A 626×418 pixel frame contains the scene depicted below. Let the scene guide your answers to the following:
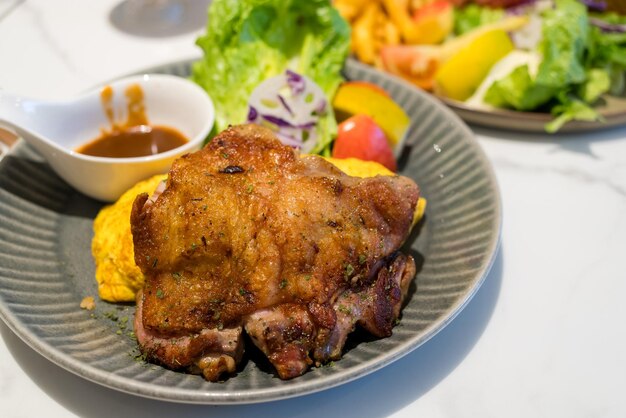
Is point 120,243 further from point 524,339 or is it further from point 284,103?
point 524,339

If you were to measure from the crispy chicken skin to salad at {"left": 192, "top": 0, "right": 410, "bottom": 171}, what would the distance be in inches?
46.2

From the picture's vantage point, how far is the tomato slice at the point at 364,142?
3.54 m

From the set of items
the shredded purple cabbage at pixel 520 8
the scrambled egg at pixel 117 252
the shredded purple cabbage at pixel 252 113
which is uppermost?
the shredded purple cabbage at pixel 252 113

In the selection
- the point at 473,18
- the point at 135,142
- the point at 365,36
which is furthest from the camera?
the point at 473,18

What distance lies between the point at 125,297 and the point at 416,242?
1.56 meters

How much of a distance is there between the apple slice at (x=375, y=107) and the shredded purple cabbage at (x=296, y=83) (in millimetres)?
338

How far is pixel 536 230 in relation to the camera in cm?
340

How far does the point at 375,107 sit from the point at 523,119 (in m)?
1.16

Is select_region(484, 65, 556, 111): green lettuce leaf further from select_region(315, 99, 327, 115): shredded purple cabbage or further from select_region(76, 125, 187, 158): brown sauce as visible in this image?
select_region(76, 125, 187, 158): brown sauce

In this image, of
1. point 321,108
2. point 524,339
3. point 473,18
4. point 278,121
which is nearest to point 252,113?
point 278,121

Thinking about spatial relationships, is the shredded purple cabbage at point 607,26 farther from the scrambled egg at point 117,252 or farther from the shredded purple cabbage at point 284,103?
the scrambled egg at point 117,252

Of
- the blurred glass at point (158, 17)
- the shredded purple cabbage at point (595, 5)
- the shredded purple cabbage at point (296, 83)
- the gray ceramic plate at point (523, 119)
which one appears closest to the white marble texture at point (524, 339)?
the gray ceramic plate at point (523, 119)

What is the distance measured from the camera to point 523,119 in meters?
4.10

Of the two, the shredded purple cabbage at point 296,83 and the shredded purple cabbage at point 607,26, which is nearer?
the shredded purple cabbage at point 296,83
